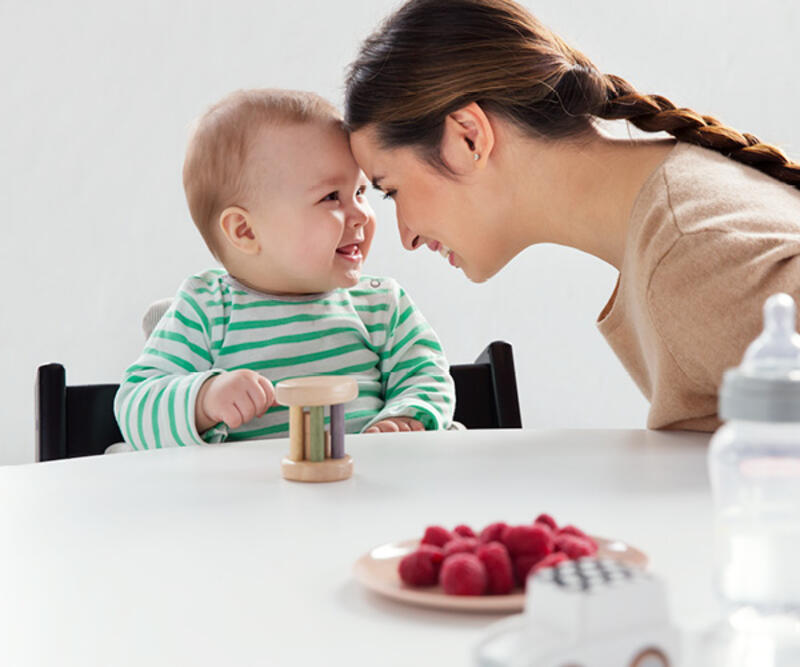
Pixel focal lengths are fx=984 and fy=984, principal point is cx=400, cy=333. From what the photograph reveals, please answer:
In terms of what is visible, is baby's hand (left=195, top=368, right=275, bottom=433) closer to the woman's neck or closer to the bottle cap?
the woman's neck

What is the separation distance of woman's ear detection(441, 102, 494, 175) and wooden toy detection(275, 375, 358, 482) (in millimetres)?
550

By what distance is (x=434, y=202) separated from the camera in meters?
1.49

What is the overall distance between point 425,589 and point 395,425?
0.76m

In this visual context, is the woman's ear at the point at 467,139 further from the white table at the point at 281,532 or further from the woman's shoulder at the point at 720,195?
the white table at the point at 281,532

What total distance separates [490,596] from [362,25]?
2774 mm

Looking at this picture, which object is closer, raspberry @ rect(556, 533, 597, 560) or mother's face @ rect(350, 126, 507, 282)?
raspberry @ rect(556, 533, 597, 560)

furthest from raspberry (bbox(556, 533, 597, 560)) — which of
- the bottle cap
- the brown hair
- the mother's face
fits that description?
the brown hair

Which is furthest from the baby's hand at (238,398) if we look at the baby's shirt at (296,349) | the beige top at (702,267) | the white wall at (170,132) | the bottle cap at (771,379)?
the white wall at (170,132)

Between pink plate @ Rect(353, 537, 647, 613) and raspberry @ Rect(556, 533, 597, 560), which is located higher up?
raspberry @ Rect(556, 533, 597, 560)

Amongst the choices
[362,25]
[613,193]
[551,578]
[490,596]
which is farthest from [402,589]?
[362,25]

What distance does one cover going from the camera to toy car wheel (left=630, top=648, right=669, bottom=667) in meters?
0.35

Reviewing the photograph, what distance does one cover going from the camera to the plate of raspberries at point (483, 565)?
53 cm

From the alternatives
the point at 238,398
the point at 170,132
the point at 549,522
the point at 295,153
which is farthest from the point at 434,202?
the point at 170,132

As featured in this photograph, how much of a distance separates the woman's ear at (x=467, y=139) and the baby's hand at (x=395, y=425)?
0.37 meters
